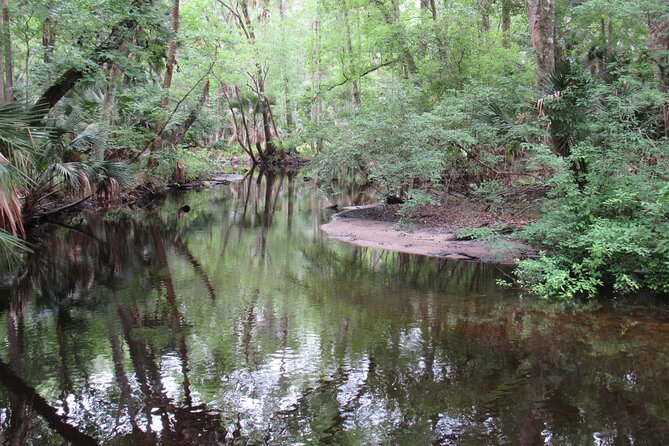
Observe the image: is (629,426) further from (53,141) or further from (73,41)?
(73,41)

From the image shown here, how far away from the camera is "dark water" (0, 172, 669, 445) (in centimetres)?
451

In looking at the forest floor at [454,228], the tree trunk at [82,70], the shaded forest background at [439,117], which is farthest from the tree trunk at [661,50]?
the tree trunk at [82,70]

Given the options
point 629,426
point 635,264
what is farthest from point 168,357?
point 635,264

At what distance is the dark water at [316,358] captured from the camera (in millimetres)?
4512

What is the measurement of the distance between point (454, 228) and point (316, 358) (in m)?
8.48

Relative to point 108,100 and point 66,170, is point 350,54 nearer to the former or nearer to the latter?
point 108,100

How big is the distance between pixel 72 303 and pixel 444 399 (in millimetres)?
6198

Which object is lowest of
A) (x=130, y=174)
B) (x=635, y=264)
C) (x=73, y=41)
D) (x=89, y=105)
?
(x=635, y=264)

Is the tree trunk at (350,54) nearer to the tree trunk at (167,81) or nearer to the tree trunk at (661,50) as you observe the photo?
the tree trunk at (167,81)

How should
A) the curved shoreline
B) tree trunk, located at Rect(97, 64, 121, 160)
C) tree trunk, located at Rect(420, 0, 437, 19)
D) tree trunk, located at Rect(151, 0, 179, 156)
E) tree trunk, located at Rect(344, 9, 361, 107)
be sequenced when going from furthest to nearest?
tree trunk, located at Rect(344, 9, 361, 107)
tree trunk, located at Rect(420, 0, 437, 19)
tree trunk, located at Rect(151, 0, 179, 156)
tree trunk, located at Rect(97, 64, 121, 160)
the curved shoreline

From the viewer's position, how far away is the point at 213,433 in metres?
4.41

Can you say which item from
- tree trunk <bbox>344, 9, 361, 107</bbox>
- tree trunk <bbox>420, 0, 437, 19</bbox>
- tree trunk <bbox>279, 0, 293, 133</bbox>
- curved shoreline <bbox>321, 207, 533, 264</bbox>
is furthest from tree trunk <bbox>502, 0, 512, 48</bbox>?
tree trunk <bbox>279, 0, 293, 133</bbox>

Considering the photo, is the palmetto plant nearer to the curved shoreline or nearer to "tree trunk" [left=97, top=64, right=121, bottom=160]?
"tree trunk" [left=97, top=64, right=121, bottom=160]

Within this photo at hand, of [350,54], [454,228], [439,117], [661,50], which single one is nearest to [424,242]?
[454,228]
